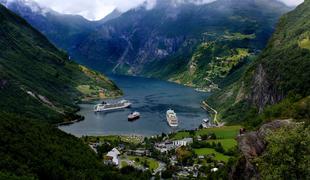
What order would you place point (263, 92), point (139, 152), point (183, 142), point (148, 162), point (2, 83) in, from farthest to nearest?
point (2, 83), point (263, 92), point (183, 142), point (139, 152), point (148, 162)

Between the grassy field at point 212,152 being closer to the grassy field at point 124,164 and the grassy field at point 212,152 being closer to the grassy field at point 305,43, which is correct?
the grassy field at point 124,164

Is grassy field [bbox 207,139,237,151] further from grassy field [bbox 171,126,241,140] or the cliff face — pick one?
the cliff face

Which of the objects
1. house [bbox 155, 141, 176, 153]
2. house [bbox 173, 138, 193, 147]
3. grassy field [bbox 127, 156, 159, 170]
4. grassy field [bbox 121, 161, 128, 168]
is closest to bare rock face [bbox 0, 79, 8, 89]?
house [bbox 155, 141, 176, 153]

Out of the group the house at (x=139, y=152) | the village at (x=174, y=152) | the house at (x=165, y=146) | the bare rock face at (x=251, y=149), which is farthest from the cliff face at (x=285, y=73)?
the bare rock face at (x=251, y=149)

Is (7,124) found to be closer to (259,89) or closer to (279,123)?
(279,123)

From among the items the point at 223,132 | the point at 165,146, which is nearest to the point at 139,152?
the point at 165,146

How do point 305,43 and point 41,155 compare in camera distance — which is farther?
point 305,43

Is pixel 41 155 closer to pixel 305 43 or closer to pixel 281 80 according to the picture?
pixel 281 80
